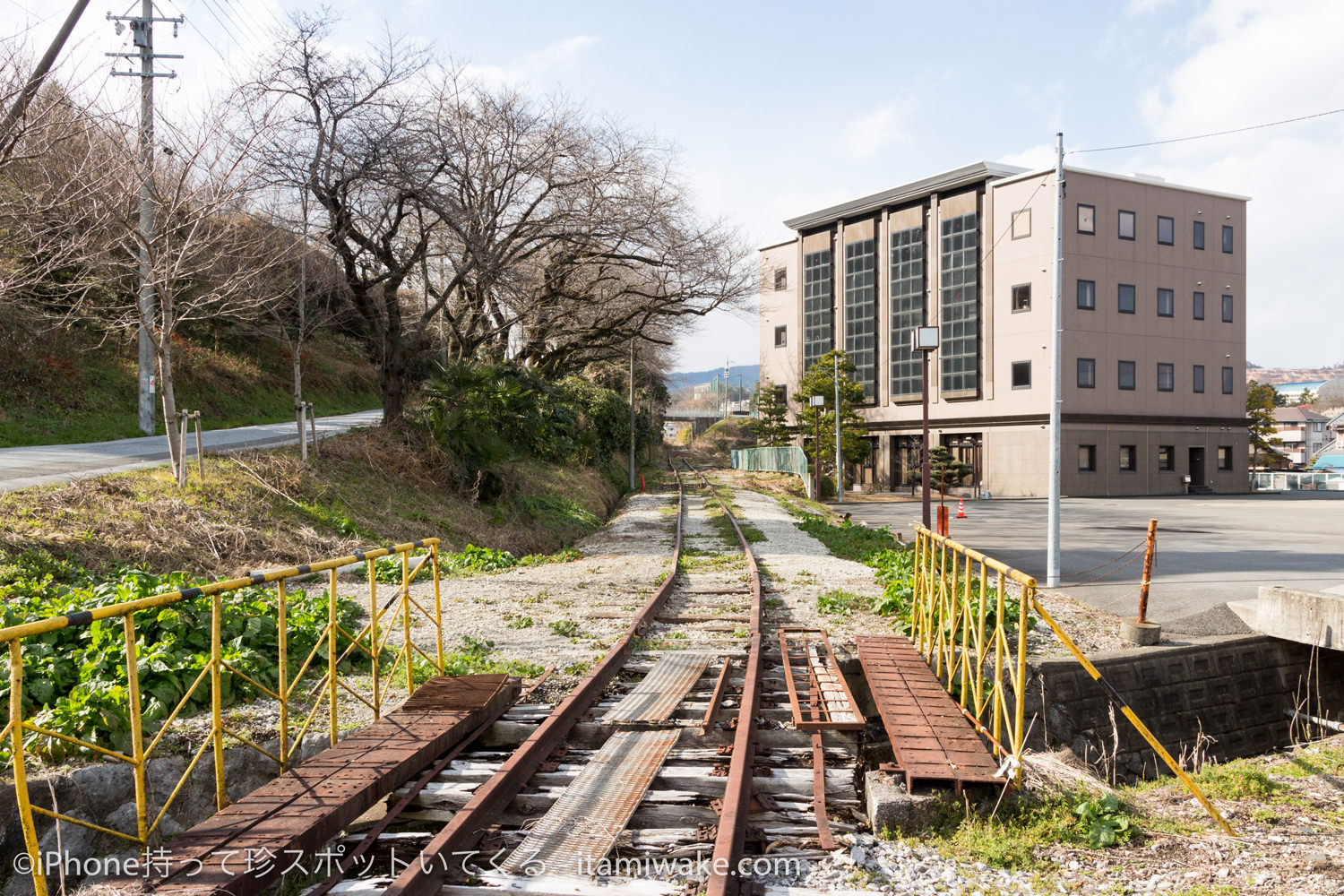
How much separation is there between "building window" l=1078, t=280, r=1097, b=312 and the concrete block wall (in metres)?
35.1

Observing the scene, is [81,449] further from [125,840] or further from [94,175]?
[125,840]

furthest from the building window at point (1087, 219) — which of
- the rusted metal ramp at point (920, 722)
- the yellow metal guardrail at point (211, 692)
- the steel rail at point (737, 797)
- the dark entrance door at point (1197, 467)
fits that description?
the yellow metal guardrail at point (211, 692)

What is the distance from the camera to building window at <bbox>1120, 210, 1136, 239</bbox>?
43344 millimetres

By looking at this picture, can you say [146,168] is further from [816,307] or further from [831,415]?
[816,307]

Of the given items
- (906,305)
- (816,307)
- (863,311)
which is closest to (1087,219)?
(906,305)

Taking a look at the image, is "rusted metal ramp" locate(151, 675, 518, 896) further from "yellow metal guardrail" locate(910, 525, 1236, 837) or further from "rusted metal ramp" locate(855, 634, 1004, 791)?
"yellow metal guardrail" locate(910, 525, 1236, 837)

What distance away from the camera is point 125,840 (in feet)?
15.4

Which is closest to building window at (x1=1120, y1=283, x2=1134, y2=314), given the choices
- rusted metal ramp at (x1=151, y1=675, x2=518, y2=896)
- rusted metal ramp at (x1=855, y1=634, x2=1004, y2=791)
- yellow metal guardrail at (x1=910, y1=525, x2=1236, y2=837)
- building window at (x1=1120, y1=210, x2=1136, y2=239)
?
building window at (x1=1120, y1=210, x2=1136, y2=239)

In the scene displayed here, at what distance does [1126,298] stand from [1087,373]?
4660mm

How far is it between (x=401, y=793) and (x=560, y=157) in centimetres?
2054

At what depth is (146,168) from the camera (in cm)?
1146

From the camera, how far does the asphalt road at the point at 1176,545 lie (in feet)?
40.8

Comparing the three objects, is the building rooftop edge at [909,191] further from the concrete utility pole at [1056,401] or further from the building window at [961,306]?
the concrete utility pole at [1056,401]

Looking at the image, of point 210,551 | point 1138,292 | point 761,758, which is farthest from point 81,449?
point 1138,292
